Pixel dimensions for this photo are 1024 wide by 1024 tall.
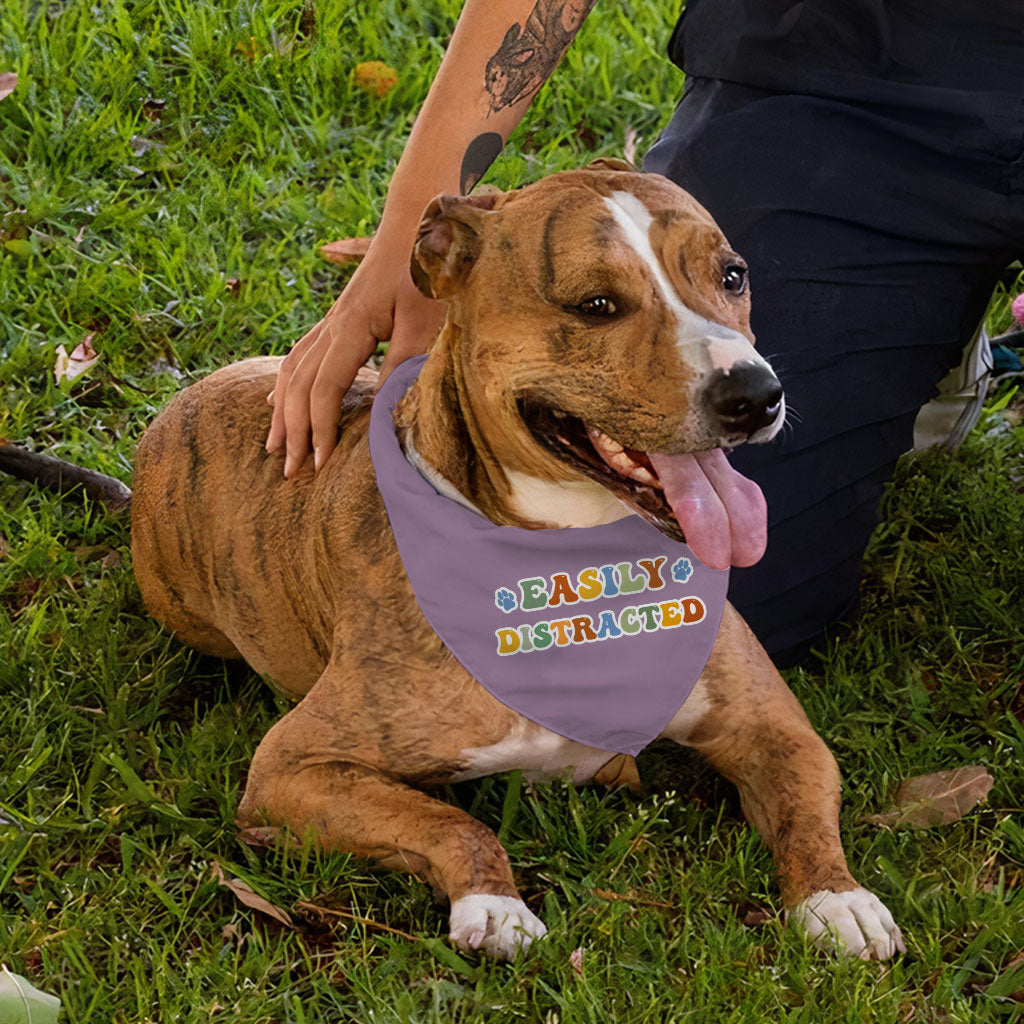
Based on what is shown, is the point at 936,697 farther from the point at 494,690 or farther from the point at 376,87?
the point at 376,87

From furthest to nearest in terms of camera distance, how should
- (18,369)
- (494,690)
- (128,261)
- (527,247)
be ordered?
(128,261), (18,369), (494,690), (527,247)

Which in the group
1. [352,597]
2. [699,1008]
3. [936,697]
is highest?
[352,597]

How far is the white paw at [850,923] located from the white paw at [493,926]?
1.56ft

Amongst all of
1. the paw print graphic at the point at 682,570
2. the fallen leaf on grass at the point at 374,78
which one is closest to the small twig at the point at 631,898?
the paw print graphic at the point at 682,570

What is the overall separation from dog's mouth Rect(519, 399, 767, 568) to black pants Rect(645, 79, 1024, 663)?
90 centimetres

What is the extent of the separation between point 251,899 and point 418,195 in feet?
4.88

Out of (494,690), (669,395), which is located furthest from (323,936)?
(669,395)

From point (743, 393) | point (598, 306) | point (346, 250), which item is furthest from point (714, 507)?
point (346, 250)

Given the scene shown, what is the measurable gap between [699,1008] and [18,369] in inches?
119

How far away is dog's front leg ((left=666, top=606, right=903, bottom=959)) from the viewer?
268 centimetres

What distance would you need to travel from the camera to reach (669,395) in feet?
8.31

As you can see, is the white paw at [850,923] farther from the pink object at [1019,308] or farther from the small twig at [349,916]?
the pink object at [1019,308]

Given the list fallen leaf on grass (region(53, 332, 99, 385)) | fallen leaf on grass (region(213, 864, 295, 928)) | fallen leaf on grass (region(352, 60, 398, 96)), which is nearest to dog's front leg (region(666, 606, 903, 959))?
fallen leaf on grass (region(213, 864, 295, 928))

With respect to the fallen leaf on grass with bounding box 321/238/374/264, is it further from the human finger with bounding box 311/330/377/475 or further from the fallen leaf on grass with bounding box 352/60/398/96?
the human finger with bounding box 311/330/377/475
